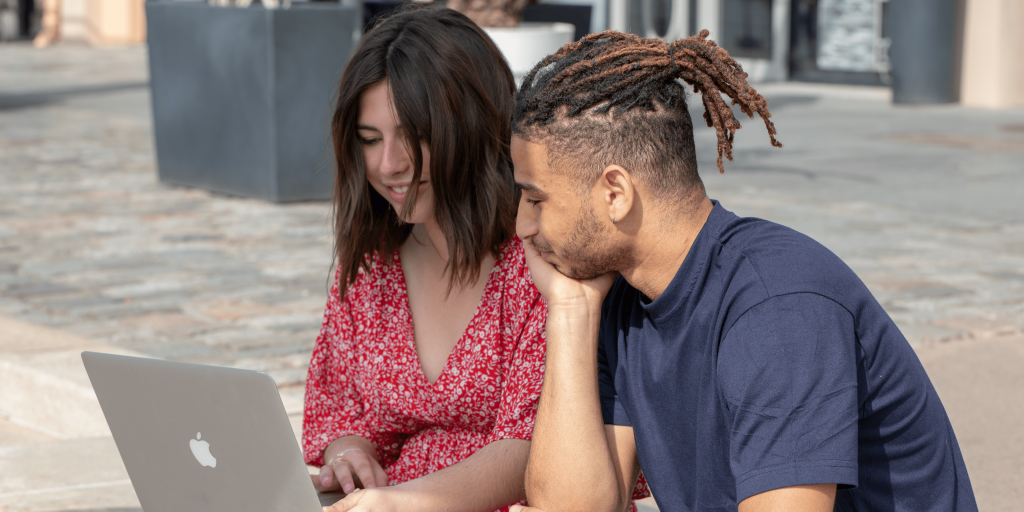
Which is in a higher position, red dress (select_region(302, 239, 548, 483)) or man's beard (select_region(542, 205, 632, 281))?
man's beard (select_region(542, 205, 632, 281))

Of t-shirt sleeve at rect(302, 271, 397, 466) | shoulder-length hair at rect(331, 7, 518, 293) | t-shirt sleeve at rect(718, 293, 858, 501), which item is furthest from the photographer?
t-shirt sleeve at rect(302, 271, 397, 466)

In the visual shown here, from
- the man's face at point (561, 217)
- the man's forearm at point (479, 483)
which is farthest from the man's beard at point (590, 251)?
the man's forearm at point (479, 483)

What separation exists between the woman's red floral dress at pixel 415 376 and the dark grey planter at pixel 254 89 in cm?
567

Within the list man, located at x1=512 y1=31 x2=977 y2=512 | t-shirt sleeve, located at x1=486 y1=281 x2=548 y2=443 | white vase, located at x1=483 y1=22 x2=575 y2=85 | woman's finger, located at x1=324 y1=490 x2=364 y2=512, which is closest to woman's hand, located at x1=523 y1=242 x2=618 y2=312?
man, located at x1=512 y1=31 x2=977 y2=512

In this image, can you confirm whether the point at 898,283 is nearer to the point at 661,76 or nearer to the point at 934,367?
the point at 934,367

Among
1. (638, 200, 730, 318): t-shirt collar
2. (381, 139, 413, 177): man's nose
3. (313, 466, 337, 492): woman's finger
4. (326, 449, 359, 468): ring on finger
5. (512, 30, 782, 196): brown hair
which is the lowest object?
(313, 466, 337, 492): woman's finger

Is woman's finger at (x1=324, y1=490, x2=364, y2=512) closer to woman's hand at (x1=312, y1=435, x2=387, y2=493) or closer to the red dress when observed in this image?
woman's hand at (x1=312, y1=435, x2=387, y2=493)

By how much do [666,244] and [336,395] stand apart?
3.11 feet

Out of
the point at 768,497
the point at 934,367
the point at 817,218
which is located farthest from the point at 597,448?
the point at 817,218

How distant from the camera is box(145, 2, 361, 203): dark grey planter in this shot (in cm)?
815

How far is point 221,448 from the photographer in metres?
1.67

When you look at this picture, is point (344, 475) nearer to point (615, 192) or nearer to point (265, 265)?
point (615, 192)

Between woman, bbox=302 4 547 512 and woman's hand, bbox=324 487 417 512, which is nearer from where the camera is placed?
woman's hand, bbox=324 487 417 512

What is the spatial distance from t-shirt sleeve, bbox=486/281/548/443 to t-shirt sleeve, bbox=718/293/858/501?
2.15 feet
